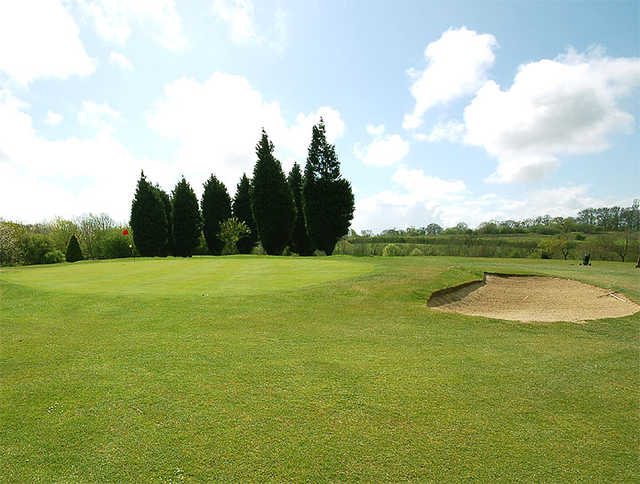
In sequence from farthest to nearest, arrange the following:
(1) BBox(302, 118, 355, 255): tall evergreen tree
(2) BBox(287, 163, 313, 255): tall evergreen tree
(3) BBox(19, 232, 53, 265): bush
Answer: (3) BBox(19, 232, 53, 265): bush → (2) BBox(287, 163, 313, 255): tall evergreen tree → (1) BBox(302, 118, 355, 255): tall evergreen tree

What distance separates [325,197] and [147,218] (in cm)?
2155

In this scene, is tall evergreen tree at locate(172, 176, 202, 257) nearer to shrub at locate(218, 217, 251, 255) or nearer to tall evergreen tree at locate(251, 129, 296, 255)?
shrub at locate(218, 217, 251, 255)

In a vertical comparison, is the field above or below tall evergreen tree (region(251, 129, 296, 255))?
below

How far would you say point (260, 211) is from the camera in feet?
110

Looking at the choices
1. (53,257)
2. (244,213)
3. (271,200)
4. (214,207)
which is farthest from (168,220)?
(271,200)

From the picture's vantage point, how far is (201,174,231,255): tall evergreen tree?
131 feet

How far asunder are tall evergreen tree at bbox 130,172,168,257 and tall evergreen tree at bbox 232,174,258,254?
349 inches

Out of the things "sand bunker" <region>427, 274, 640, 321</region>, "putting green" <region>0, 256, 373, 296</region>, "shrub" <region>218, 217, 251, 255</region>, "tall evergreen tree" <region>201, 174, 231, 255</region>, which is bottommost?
"sand bunker" <region>427, 274, 640, 321</region>

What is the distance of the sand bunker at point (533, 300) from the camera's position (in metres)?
9.36

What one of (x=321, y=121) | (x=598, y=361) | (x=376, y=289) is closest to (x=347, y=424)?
(x=598, y=361)

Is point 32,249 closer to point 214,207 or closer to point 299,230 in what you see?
point 214,207

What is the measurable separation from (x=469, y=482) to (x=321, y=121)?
35.5 m

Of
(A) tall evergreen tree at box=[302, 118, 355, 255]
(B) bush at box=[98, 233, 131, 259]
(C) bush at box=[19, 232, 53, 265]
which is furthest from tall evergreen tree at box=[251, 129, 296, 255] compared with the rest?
(C) bush at box=[19, 232, 53, 265]

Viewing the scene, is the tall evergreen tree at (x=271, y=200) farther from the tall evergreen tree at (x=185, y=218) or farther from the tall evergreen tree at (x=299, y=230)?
the tall evergreen tree at (x=185, y=218)
